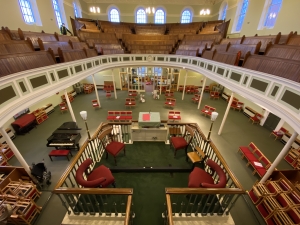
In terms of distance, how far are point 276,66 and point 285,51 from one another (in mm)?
1974

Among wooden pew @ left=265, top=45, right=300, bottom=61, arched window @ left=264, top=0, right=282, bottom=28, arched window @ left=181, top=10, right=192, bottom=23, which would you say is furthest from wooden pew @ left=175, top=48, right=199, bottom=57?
arched window @ left=181, top=10, right=192, bottom=23

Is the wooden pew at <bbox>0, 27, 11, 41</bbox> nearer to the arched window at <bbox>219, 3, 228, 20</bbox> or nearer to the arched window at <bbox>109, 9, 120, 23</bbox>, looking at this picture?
the arched window at <bbox>109, 9, 120, 23</bbox>

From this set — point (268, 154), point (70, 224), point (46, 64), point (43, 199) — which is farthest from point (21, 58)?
point (268, 154)

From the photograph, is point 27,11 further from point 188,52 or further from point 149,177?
point 149,177

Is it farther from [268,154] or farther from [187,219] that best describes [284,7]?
[187,219]

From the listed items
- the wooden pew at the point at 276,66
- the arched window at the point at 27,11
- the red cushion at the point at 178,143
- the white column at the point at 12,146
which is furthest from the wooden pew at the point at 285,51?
the arched window at the point at 27,11

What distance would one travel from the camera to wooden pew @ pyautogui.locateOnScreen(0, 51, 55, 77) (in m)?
3.89

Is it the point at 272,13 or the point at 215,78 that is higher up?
the point at 272,13

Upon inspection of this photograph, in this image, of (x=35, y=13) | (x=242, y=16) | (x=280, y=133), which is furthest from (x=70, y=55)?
(x=242, y=16)

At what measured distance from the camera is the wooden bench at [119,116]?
26.3 ft

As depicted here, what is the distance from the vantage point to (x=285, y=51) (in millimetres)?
5438

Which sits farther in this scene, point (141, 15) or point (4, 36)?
point (141, 15)

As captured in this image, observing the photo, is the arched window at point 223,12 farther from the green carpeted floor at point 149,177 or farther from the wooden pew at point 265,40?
the green carpeted floor at point 149,177

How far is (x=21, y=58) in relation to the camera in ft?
14.6
